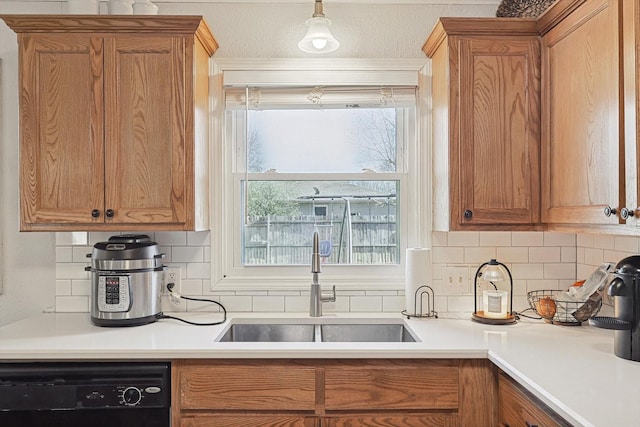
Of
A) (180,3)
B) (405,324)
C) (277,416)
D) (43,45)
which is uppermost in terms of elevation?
(180,3)

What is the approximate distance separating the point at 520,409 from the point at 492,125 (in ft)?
3.67

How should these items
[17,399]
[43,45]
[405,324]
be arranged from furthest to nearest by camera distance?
1. [405,324]
2. [43,45]
3. [17,399]

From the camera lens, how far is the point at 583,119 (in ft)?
5.99

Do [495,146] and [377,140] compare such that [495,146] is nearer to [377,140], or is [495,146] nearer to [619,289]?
[377,140]

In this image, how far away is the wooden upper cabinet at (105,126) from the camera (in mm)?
2123

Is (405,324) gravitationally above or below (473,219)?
below

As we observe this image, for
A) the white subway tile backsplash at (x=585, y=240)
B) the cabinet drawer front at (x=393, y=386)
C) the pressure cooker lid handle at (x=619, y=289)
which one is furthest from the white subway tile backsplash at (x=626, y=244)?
the cabinet drawer front at (x=393, y=386)

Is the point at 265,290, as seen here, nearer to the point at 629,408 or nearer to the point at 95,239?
the point at 95,239

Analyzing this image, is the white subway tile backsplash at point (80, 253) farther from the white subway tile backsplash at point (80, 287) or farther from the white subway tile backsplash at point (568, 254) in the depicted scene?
the white subway tile backsplash at point (568, 254)

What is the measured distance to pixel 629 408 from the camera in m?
1.24

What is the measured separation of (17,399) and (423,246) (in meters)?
1.79

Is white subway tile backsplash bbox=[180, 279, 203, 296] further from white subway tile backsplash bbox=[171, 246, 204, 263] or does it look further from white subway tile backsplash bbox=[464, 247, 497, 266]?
white subway tile backsplash bbox=[464, 247, 497, 266]

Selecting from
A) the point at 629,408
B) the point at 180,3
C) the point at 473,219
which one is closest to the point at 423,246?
the point at 473,219

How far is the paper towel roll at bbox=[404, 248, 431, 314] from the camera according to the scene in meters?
2.36
